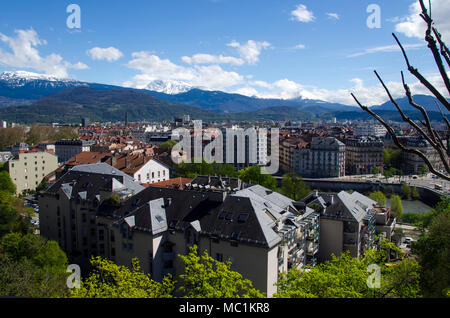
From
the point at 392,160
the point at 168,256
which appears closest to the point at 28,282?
the point at 168,256

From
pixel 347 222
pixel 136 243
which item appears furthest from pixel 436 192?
pixel 136 243

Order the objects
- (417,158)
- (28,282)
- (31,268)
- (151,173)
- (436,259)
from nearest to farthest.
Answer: (28,282), (436,259), (31,268), (151,173), (417,158)

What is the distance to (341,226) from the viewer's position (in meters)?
29.5

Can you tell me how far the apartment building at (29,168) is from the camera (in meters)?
55.8

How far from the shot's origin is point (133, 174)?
4269 centimetres

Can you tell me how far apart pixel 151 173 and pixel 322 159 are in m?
42.8

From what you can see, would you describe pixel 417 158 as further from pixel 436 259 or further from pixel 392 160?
pixel 436 259

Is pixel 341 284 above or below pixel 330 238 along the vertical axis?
above

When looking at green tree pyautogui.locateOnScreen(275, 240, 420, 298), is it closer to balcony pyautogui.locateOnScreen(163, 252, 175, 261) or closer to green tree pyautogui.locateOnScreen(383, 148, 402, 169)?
balcony pyautogui.locateOnScreen(163, 252, 175, 261)

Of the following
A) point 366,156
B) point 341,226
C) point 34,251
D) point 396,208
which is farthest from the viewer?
point 366,156

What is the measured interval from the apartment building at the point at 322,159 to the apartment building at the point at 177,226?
47.9 m
